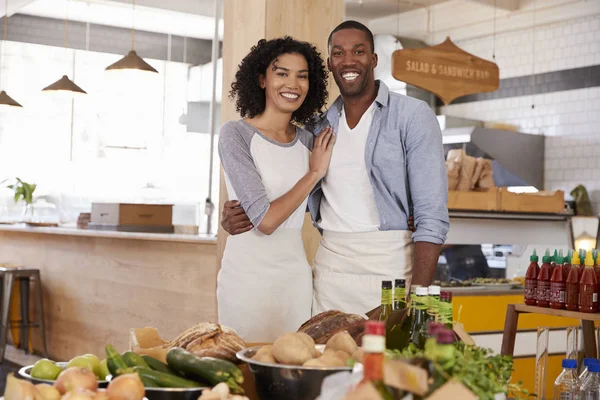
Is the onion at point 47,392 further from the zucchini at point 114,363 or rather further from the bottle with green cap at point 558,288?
the bottle with green cap at point 558,288

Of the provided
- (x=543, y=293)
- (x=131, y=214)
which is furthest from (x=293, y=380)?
(x=131, y=214)

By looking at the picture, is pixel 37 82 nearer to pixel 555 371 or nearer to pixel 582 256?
pixel 555 371

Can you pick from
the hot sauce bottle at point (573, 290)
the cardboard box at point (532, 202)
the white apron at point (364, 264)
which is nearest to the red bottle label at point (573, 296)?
the hot sauce bottle at point (573, 290)

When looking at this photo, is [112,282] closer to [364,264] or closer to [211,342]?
[364,264]

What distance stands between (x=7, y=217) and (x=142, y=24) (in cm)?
342

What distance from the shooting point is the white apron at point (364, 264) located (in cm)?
262

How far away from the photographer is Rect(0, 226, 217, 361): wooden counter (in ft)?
17.5

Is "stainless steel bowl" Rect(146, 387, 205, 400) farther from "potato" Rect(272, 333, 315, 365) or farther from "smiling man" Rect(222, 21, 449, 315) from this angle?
"smiling man" Rect(222, 21, 449, 315)

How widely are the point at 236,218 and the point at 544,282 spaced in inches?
86.0

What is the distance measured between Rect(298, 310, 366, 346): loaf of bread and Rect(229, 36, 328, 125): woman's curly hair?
3.33ft

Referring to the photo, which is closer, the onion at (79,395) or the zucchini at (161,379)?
the onion at (79,395)

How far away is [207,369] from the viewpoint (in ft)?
5.43

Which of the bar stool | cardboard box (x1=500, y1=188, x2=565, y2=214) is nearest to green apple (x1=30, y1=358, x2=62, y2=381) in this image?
cardboard box (x1=500, y1=188, x2=565, y2=214)

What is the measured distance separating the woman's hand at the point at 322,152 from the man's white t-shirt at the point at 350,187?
4 centimetres
